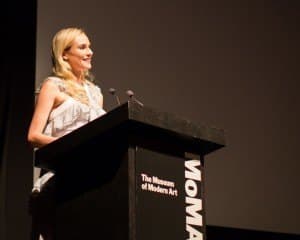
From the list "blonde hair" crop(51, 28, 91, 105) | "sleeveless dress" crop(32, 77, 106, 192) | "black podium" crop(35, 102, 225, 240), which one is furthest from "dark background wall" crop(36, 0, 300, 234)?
"black podium" crop(35, 102, 225, 240)

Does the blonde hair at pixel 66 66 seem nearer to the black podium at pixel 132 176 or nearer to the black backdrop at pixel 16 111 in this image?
the black podium at pixel 132 176

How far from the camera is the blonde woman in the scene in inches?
80.5

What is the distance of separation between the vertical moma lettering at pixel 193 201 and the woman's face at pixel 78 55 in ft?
2.39

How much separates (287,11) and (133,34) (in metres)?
1.16

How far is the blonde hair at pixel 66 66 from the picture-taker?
2.23 metres

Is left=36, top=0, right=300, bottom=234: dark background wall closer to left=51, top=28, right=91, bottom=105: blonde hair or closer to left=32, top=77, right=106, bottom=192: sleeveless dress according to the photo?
left=51, top=28, right=91, bottom=105: blonde hair

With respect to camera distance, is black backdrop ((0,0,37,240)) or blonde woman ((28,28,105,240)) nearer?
blonde woman ((28,28,105,240))

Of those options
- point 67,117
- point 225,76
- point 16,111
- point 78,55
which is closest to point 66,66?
point 78,55

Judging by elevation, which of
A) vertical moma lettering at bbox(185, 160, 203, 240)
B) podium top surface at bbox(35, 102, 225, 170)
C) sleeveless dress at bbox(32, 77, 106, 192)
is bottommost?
vertical moma lettering at bbox(185, 160, 203, 240)

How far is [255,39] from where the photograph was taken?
3.75 m

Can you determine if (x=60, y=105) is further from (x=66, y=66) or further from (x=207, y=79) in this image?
(x=207, y=79)

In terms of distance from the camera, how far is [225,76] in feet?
11.7

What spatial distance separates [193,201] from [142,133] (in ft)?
0.75

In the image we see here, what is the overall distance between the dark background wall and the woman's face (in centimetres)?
66
